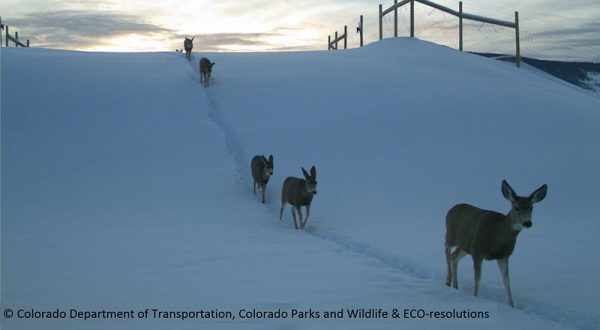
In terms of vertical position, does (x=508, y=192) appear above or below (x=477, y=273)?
above

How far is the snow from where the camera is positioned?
708cm

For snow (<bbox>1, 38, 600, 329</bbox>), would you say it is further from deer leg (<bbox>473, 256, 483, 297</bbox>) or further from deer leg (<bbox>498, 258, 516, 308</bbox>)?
deer leg (<bbox>473, 256, 483, 297</bbox>)

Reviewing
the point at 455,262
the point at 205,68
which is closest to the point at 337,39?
the point at 205,68

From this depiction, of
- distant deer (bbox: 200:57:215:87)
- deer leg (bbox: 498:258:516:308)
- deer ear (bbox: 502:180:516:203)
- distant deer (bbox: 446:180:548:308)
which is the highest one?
distant deer (bbox: 200:57:215:87)

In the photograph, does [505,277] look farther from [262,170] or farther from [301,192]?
[262,170]

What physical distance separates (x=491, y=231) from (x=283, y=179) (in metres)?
9.23

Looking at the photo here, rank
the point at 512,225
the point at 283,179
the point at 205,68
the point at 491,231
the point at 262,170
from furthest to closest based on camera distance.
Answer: the point at 205,68 → the point at 283,179 → the point at 262,170 → the point at 491,231 → the point at 512,225

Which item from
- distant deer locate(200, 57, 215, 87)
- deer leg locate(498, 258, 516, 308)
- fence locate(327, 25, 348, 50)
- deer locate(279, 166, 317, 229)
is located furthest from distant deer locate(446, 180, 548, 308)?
fence locate(327, 25, 348, 50)

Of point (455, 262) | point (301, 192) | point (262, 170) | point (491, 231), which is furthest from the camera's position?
point (262, 170)

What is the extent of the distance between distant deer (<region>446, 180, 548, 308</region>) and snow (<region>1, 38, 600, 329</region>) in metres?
0.43

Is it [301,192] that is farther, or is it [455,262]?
[301,192]

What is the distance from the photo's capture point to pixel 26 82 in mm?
23625

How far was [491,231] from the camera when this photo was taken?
7.15 meters

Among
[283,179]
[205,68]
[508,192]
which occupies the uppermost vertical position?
[205,68]
